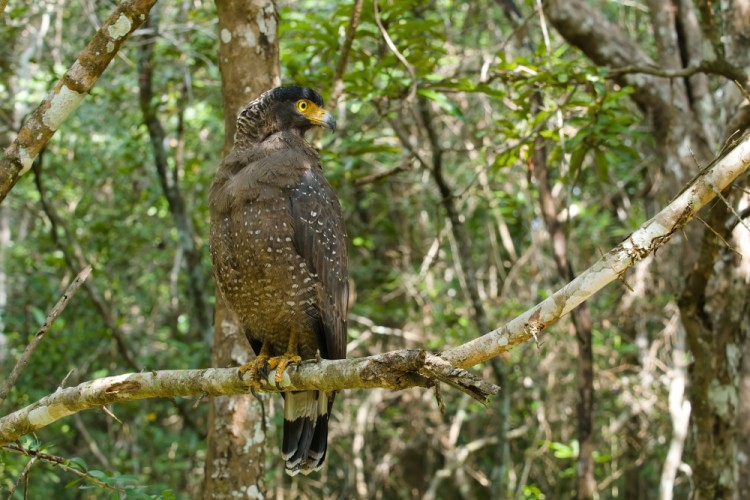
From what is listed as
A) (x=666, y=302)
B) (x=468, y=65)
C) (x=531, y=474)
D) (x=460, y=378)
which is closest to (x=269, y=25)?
(x=460, y=378)

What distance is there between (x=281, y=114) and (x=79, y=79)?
133cm

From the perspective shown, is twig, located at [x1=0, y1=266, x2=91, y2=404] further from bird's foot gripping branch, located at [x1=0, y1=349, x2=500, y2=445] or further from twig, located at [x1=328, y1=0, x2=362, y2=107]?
twig, located at [x1=328, y1=0, x2=362, y2=107]

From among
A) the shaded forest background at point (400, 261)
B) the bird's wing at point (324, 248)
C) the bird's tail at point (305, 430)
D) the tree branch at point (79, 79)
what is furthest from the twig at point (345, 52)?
the bird's tail at point (305, 430)

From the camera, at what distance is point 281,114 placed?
14.9ft

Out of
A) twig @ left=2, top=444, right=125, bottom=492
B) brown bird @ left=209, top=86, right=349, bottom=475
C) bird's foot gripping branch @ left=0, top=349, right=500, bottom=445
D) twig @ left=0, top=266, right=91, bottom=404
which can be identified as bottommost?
twig @ left=2, top=444, right=125, bottom=492

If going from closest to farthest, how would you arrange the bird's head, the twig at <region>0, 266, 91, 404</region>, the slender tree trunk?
the twig at <region>0, 266, 91, 404</region>, the slender tree trunk, the bird's head

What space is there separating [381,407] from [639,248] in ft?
25.0

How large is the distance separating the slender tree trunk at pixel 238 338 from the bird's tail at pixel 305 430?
0.50 feet

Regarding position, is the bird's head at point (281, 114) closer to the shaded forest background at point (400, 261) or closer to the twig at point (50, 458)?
the shaded forest background at point (400, 261)

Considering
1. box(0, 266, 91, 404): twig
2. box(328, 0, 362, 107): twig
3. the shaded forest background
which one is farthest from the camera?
the shaded forest background

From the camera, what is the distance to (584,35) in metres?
5.85

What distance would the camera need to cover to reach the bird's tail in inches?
173

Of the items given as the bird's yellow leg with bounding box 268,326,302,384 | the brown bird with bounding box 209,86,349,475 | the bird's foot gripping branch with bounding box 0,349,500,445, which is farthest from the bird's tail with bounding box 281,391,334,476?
the bird's foot gripping branch with bounding box 0,349,500,445

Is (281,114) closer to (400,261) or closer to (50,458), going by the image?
(50,458)
